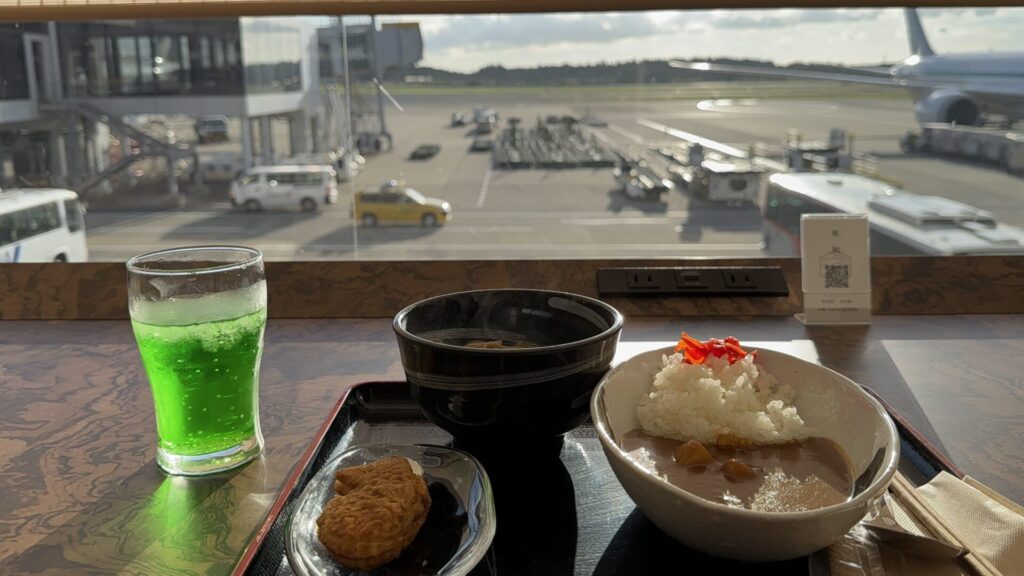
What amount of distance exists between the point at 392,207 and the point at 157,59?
1.28m

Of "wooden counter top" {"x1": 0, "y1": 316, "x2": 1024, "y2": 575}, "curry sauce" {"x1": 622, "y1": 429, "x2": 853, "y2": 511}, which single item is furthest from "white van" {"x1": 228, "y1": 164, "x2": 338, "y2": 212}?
"curry sauce" {"x1": 622, "y1": 429, "x2": 853, "y2": 511}

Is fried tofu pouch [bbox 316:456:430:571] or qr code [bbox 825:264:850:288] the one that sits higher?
qr code [bbox 825:264:850:288]

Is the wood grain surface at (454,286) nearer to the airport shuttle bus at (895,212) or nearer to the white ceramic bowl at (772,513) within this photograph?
the airport shuttle bus at (895,212)

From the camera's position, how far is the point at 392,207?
304 cm

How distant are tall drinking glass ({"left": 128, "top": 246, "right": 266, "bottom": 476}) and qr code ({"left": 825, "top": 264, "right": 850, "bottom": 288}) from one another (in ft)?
2.59

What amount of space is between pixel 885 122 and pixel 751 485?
2549 millimetres

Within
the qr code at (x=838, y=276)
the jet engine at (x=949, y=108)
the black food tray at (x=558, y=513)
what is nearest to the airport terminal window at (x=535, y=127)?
the jet engine at (x=949, y=108)

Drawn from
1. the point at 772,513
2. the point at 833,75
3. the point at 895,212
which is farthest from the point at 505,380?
the point at 833,75

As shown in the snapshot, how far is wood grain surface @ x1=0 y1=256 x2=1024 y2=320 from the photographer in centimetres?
110

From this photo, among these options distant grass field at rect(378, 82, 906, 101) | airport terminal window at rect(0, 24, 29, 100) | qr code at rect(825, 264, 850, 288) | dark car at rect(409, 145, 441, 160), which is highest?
airport terminal window at rect(0, 24, 29, 100)

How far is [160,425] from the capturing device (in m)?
0.62

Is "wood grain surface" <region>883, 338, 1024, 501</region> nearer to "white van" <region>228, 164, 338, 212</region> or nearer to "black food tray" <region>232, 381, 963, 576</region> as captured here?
"black food tray" <region>232, 381, 963, 576</region>

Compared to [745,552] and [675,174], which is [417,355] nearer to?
[745,552]

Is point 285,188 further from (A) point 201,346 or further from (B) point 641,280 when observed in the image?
(A) point 201,346
